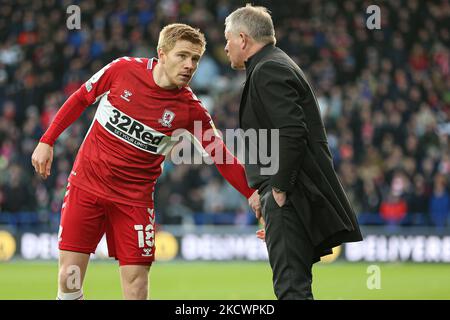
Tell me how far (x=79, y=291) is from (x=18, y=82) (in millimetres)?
15430

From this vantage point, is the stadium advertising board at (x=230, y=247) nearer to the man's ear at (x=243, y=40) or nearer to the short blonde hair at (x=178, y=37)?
the short blonde hair at (x=178, y=37)

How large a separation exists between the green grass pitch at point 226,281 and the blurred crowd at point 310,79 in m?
1.64

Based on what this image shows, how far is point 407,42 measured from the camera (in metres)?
21.8

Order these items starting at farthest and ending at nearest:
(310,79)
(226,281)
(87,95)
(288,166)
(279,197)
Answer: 1. (310,79)
2. (226,281)
3. (87,95)
4. (279,197)
5. (288,166)

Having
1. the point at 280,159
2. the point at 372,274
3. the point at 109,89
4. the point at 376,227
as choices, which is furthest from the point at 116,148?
the point at 376,227

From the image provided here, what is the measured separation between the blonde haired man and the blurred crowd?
11.5 metres

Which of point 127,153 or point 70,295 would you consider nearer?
point 70,295

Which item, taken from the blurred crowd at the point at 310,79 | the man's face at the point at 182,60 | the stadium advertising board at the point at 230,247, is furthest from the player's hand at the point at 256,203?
the blurred crowd at the point at 310,79

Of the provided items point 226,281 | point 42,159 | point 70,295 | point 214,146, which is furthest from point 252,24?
point 226,281

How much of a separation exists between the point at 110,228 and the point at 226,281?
279 inches

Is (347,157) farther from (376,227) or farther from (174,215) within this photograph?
(174,215)

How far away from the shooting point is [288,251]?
5.92 m

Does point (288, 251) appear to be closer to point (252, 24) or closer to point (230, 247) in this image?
point (252, 24)
